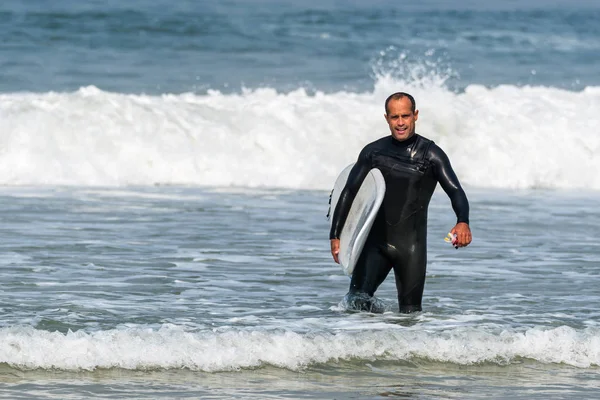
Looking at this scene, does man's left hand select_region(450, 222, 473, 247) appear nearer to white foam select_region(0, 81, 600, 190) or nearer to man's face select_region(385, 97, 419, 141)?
man's face select_region(385, 97, 419, 141)

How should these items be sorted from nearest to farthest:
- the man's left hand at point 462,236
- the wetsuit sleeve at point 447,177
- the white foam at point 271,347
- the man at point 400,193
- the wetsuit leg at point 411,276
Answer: the white foam at point 271,347 < the man's left hand at point 462,236 < the wetsuit sleeve at point 447,177 < the man at point 400,193 < the wetsuit leg at point 411,276

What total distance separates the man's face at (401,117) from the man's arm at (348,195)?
25 centimetres

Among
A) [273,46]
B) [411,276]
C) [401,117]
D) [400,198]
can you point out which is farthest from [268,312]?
[273,46]

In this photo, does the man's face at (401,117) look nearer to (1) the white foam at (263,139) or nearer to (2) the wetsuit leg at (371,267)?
(2) the wetsuit leg at (371,267)

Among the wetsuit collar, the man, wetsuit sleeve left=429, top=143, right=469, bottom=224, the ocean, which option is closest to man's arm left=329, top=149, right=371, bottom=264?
the man

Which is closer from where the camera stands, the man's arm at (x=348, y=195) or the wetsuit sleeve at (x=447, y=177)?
the wetsuit sleeve at (x=447, y=177)

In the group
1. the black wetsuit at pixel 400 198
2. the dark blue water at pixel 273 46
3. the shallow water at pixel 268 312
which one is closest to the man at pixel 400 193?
the black wetsuit at pixel 400 198

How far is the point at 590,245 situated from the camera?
11367mm

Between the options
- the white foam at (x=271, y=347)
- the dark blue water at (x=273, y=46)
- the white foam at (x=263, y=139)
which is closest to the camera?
the white foam at (x=271, y=347)

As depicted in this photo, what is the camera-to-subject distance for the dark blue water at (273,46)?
2658 centimetres

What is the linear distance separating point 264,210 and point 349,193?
6208 millimetres

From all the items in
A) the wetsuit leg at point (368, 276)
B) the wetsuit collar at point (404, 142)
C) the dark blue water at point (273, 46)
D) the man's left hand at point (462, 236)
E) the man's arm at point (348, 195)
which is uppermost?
the dark blue water at point (273, 46)

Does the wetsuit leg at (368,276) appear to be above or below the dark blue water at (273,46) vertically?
below

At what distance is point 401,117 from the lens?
7.43 m
